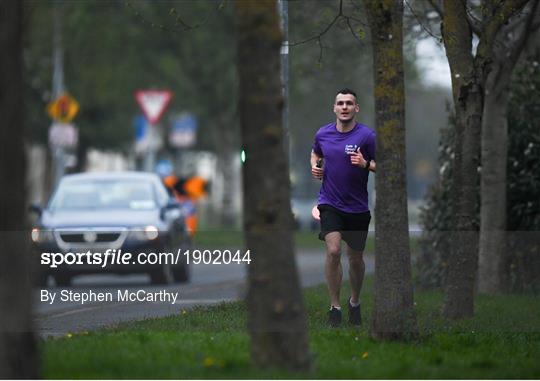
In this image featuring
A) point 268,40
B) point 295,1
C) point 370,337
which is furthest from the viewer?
point 295,1

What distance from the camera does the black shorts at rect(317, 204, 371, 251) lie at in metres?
12.8

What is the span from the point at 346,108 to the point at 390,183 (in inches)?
78.4

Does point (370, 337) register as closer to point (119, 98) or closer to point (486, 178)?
point (486, 178)

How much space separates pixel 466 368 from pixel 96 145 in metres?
42.1

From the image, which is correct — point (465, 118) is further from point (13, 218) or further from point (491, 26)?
point (13, 218)

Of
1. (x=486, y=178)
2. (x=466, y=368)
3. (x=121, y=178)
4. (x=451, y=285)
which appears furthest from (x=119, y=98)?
(x=466, y=368)

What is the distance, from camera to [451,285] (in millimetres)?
13609

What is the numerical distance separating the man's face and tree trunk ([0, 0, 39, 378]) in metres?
5.00

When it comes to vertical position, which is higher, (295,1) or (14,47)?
(295,1)

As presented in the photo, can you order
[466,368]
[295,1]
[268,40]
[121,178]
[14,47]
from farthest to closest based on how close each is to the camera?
1. [121,178]
2. [295,1]
3. [466,368]
4. [268,40]
5. [14,47]

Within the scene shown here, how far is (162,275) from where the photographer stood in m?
14.7

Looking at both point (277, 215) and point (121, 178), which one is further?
point (121, 178)

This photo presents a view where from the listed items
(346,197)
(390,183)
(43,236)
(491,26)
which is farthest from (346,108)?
(43,236)

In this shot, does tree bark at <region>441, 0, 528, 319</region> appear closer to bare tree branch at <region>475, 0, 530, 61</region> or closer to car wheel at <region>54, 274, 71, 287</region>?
bare tree branch at <region>475, 0, 530, 61</region>
